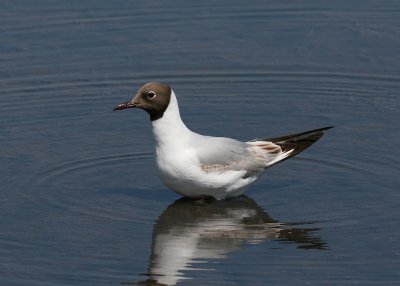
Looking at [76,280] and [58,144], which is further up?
[58,144]

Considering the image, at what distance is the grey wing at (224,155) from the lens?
1412 cm

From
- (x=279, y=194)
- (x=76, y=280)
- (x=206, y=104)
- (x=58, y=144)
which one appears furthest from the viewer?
(x=206, y=104)

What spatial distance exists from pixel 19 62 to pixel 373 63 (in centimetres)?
449

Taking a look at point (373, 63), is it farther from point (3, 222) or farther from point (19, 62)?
point (3, 222)

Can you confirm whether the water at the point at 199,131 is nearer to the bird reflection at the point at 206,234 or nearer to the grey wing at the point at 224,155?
the bird reflection at the point at 206,234

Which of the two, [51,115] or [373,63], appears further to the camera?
[373,63]

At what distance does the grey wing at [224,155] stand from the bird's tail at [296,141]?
1.33ft

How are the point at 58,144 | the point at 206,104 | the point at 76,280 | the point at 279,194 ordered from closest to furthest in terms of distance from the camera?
the point at 76,280, the point at 279,194, the point at 58,144, the point at 206,104

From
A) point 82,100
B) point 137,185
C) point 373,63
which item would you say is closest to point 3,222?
point 137,185

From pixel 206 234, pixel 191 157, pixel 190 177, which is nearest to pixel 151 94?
pixel 191 157

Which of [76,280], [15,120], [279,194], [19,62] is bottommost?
[76,280]

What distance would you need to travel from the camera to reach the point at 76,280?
12133mm

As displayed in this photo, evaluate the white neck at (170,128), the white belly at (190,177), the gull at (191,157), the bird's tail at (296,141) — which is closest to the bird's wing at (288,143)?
the bird's tail at (296,141)

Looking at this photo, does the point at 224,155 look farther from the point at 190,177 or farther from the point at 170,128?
the point at 170,128
